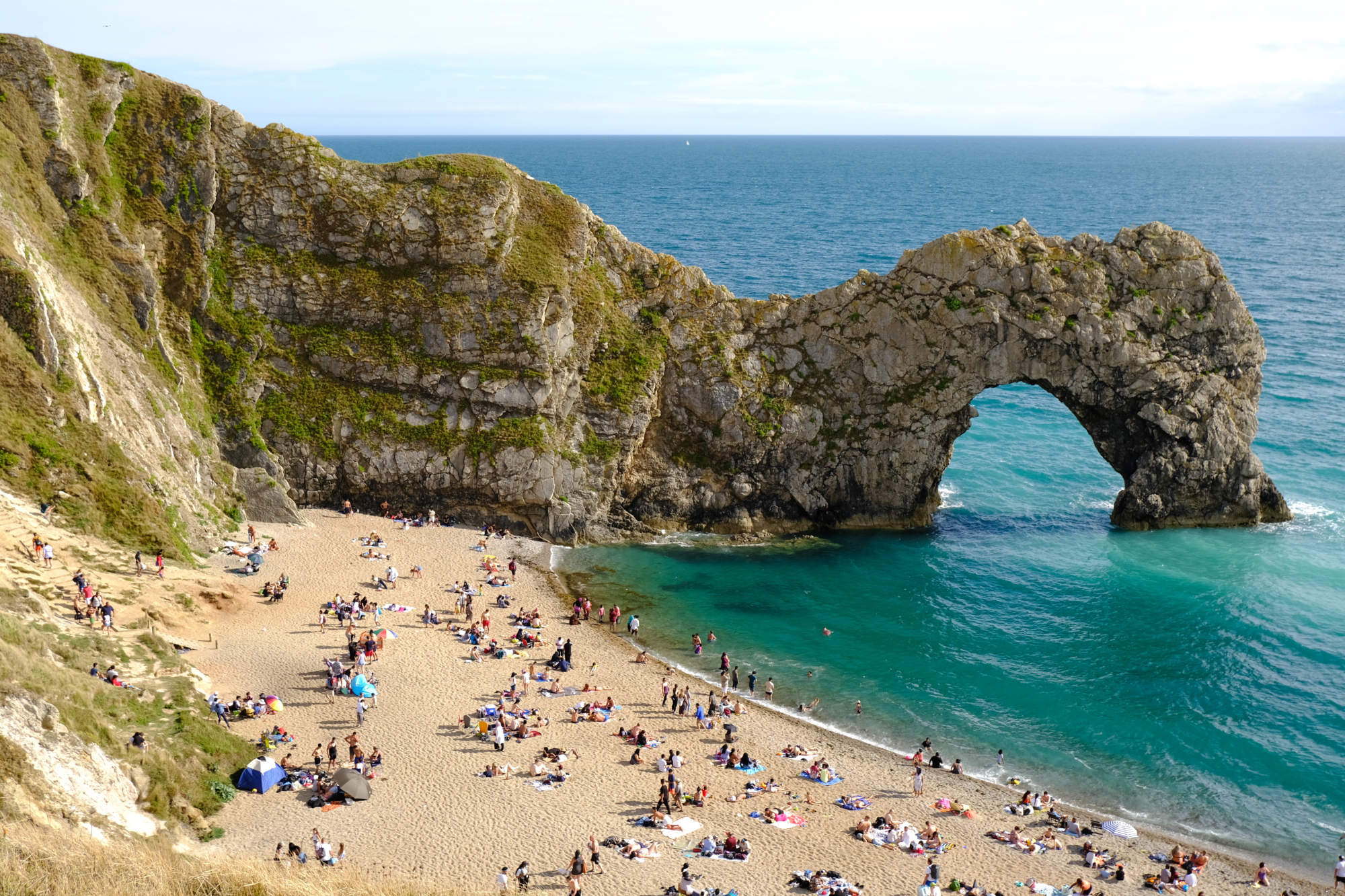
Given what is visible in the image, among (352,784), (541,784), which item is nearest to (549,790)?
(541,784)

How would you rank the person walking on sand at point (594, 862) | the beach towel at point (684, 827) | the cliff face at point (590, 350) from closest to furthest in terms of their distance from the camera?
the person walking on sand at point (594, 862) → the beach towel at point (684, 827) → the cliff face at point (590, 350)

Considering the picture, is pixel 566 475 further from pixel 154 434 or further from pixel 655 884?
pixel 655 884

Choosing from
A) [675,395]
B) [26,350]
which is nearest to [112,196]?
[26,350]

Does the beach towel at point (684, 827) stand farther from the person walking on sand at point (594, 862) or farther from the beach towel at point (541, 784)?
the beach towel at point (541, 784)

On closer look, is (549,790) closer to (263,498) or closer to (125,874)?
(125,874)

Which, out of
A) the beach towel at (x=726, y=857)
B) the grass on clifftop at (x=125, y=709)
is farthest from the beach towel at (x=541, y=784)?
the grass on clifftop at (x=125, y=709)
